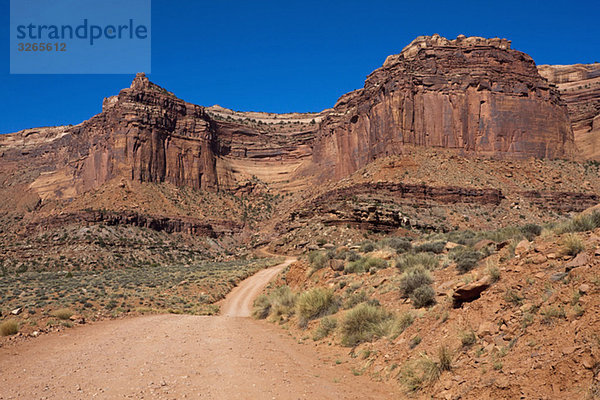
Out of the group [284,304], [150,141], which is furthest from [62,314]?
[150,141]

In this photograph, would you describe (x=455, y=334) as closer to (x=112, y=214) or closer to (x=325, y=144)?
(x=112, y=214)

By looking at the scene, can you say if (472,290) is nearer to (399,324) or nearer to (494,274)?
(494,274)

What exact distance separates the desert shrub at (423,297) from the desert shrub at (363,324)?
32.1 inches

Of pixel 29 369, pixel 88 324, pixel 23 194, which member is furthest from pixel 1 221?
pixel 29 369

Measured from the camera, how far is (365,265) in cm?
1642

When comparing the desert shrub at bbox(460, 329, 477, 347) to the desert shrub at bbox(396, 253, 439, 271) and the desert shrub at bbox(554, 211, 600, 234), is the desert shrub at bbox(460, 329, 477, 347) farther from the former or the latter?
the desert shrub at bbox(396, 253, 439, 271)

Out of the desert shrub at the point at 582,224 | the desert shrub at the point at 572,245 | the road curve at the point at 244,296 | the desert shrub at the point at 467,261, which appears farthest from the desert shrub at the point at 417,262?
the road curve at the point at 244,296

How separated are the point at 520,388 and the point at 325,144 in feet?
269

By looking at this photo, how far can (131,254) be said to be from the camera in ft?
188

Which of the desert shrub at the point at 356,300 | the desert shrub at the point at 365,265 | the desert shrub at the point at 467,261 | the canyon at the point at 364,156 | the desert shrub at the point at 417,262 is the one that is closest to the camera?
the desert shrub at the point at 467,261

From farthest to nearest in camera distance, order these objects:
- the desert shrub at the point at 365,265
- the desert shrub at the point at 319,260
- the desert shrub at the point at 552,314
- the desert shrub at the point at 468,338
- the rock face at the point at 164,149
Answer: the rock face at the point at 164,149, the desert shrub at the point at 319,260, the desert shrub at the point at 365,265, the desert shrub at the point at 468,338, the desert shrub at the point at 552,314

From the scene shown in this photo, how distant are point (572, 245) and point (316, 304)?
8435 mm

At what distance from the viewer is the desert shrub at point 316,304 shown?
14547mm

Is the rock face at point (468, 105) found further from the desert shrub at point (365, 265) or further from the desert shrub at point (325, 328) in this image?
the desert shrub at point (325, 328)
